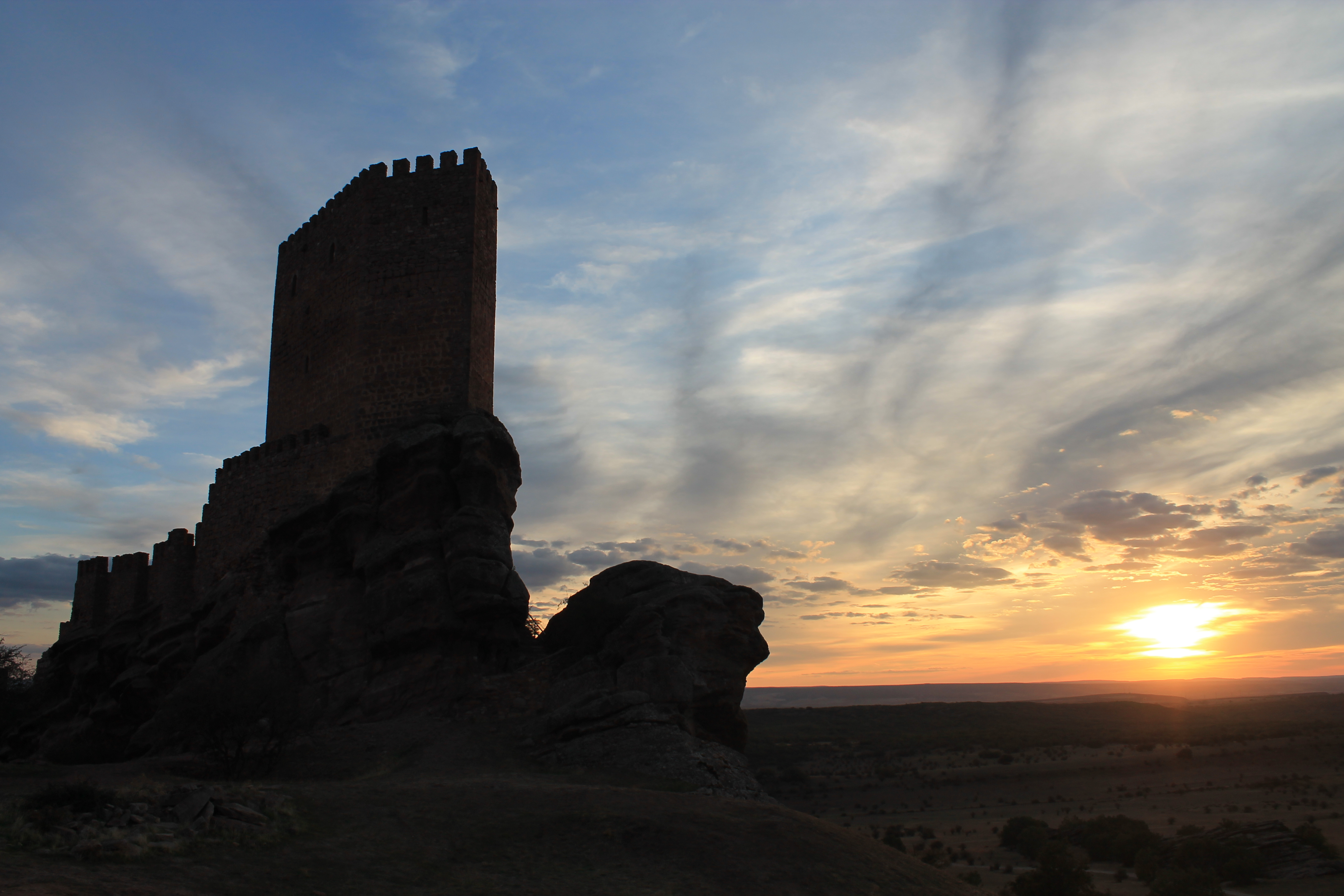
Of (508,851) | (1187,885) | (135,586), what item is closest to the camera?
(508,851)

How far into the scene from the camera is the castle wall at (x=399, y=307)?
25000 mm

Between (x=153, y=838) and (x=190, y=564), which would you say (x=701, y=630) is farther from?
(x=190, y=564)

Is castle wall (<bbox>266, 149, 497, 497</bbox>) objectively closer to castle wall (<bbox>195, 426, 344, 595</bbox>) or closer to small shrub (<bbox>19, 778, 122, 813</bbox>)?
castle wall (<bbox>195, 426, 344, 595</bbox>)

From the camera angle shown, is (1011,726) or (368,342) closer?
(368,342)

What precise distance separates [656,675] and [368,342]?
13.3 metres

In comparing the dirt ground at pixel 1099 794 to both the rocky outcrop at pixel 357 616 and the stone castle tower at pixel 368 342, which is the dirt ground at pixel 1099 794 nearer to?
the rocky outcrop at pixel 357 616

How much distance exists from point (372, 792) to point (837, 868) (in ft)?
23.5

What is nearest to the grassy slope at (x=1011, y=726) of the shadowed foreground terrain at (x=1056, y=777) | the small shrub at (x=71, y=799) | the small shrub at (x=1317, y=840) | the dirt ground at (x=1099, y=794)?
the shadowed foreground terrain at (x=1056, y=777)

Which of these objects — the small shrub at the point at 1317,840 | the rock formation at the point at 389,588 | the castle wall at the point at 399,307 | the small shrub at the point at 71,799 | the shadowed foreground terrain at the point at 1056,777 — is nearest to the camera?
the small shrub at the point at 71,799

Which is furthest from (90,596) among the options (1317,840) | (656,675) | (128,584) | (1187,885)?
(1317,840)

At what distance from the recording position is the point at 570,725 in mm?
18688

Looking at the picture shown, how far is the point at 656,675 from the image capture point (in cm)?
1945

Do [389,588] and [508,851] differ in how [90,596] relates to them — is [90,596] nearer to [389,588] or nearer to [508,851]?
[389,588]

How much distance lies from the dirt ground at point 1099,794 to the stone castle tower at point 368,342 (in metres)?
19.6
